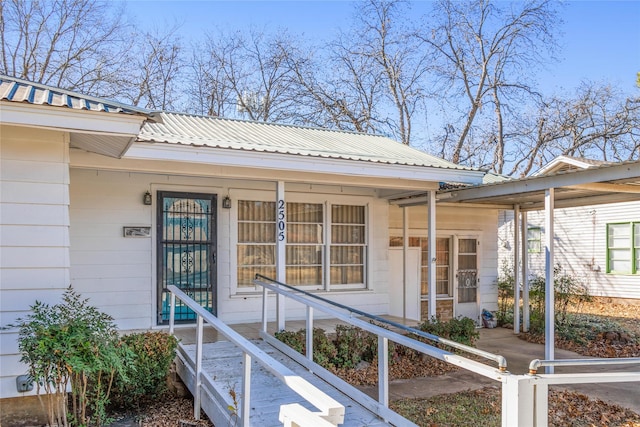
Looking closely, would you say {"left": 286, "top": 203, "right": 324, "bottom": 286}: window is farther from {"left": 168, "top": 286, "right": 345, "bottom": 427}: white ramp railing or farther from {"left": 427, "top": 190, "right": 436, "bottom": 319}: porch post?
{"left": 168, "top": 286, "right": 345, "bottom": 427}: white ramp railing

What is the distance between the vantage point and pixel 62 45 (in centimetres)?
1847

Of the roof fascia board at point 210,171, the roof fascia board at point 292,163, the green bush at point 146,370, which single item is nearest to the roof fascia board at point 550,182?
the roof fascia board at point 292,163

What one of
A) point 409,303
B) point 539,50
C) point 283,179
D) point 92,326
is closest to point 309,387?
point 92,326

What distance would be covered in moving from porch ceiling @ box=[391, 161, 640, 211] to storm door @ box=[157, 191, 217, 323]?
154 inches

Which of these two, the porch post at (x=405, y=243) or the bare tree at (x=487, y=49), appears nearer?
the porch post at (x=405, y=243)

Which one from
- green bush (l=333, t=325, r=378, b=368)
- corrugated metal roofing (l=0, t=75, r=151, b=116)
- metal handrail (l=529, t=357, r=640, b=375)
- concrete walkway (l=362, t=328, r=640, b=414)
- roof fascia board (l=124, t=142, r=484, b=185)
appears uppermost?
corrugated metal roofing (l=0, t=75, r=151, b=116)

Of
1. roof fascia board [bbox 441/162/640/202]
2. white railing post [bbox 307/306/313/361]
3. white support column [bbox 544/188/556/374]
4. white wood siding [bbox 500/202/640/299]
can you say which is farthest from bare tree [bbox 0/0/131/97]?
white wood siding [bbox 500/202/640/299]

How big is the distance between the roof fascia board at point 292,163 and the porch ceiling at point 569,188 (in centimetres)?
50

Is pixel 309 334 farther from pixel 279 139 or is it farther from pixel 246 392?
pixel 279 139

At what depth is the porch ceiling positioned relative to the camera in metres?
6.44

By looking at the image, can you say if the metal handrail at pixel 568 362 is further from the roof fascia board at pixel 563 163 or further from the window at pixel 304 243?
the roof fascia board at pixel 563 163

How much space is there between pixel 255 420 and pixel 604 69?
25692mm

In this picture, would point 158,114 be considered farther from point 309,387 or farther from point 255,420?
point 309,387

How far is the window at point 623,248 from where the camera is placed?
16.3 metres
